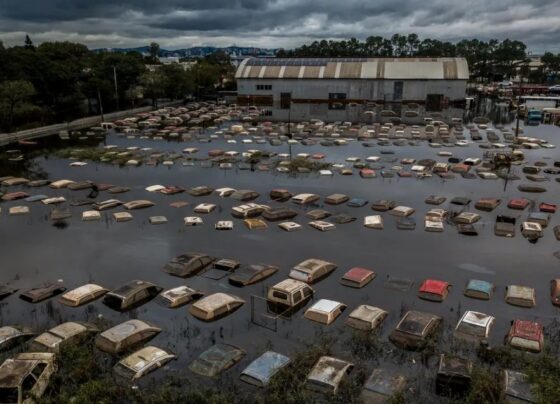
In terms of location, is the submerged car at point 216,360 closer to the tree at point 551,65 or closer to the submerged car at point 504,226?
the submerged car at point 504,226

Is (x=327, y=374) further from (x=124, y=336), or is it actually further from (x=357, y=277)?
(x=124, y=336)

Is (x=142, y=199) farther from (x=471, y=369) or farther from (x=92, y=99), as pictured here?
(x=92, y=99)

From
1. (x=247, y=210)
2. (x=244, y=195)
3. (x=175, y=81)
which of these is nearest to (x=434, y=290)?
(x=247, y=210)

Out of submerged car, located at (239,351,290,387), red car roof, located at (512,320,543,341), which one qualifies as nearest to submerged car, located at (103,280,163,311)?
submerged car, located at (239,351,290,387)

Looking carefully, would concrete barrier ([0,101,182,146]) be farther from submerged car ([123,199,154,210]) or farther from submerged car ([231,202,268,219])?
submerged car ([231,202,268,219])

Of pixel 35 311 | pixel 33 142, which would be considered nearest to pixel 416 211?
pixel 35 311

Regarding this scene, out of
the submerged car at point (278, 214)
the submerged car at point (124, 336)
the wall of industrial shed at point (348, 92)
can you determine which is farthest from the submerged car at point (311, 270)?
the wall of industrial shed at point (348, 92)
